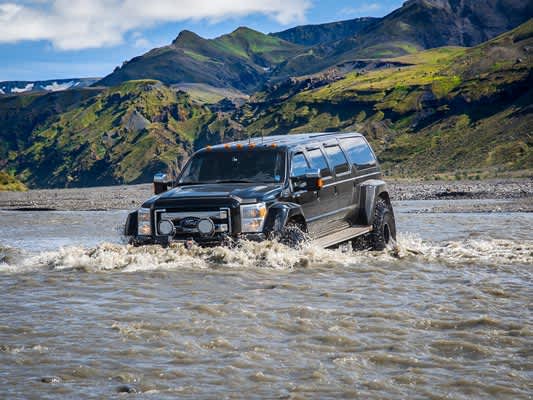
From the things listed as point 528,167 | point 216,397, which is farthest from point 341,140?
point 528,167

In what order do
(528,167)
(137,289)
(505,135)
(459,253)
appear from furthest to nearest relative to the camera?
(505,135)
(528,167)
(459,253)
(137,289)

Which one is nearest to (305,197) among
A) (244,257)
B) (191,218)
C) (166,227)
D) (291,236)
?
(291,236)

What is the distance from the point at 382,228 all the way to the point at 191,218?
4.10 metres

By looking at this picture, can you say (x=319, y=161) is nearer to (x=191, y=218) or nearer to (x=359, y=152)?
(x=359, y=152)

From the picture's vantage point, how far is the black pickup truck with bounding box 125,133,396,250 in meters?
12.4

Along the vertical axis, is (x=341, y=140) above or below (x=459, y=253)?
above

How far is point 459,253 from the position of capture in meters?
14.3

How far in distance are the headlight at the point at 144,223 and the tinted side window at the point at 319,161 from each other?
288cm

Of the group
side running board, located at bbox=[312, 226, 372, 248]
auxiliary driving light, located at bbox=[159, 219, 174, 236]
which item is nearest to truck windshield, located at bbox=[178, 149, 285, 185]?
side running board, located at bbox=[312, 226, 372, 248]

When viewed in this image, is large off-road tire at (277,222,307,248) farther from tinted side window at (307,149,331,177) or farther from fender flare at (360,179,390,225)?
fender flare at (360,179,390,225)

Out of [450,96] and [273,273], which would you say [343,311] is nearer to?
[273,273]

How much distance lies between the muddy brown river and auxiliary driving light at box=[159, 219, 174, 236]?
26cm

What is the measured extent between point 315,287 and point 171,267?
240cm

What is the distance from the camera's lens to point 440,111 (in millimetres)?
108875
